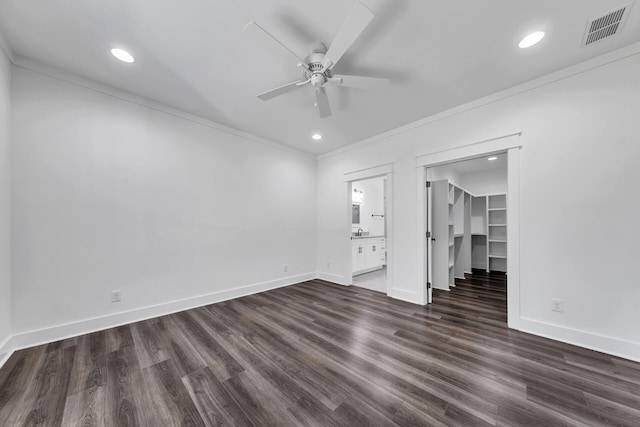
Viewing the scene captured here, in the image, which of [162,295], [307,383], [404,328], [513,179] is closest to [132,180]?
[162,295]

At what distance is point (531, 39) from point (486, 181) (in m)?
4.99

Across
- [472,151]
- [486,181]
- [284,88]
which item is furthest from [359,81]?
[486,181]

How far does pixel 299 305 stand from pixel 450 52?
Result: 347 cm

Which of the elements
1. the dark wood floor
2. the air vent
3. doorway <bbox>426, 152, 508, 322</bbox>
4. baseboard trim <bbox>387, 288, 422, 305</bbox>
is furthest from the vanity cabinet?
the air vent

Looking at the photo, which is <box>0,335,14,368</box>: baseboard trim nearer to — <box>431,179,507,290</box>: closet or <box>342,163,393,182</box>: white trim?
<box>342,163,393,182</box>: white trim

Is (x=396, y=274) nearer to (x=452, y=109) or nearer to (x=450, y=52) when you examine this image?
(x=452, y=109)

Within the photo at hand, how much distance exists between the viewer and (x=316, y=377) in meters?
1.78

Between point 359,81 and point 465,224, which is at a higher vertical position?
point 359,81

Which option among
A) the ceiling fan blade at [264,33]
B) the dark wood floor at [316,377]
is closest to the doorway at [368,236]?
the dark wood floor at [316,377]

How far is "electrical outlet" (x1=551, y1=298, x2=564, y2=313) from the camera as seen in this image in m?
2.32

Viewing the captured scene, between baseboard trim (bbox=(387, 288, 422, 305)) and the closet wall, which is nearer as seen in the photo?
baseboard trim (bbox=(387, 288, 422, 305))

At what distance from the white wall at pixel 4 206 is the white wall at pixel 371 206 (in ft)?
18.2

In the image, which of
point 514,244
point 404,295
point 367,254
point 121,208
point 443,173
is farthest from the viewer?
point 367,254

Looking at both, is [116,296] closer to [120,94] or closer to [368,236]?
[120,94]
